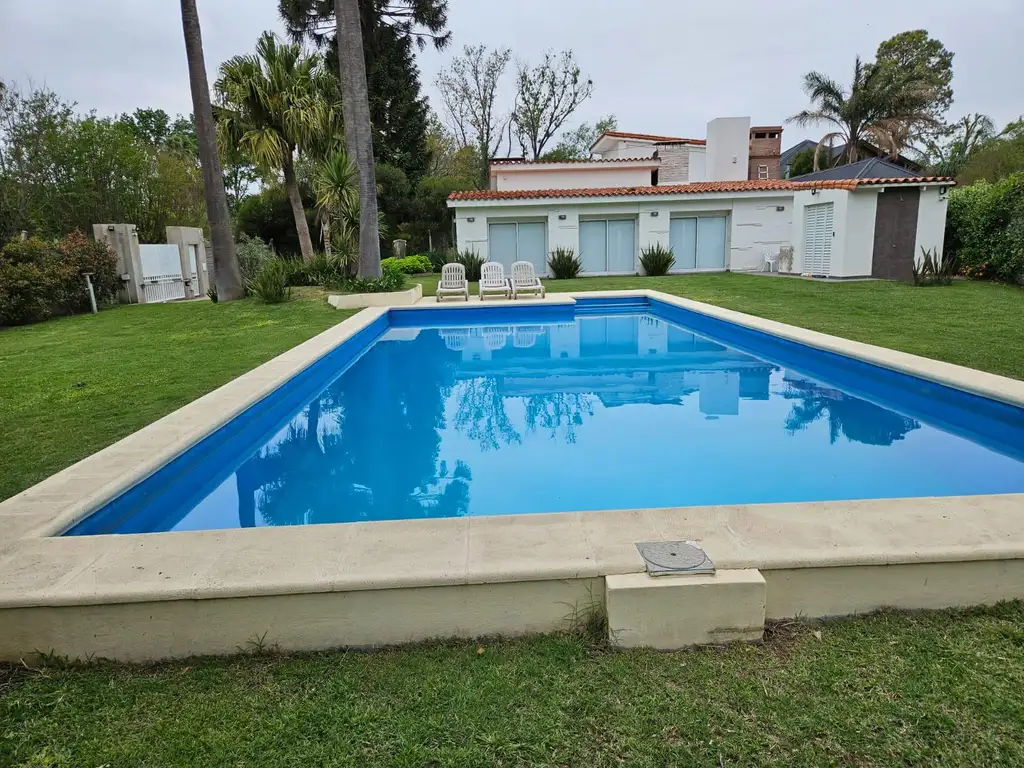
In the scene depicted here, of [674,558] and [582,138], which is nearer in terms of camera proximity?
[674,558]

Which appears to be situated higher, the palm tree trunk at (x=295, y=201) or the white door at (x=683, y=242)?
the palm tree trunk at (x=295, y=201)

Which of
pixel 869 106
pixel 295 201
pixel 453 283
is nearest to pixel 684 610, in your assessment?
pixel 453 283

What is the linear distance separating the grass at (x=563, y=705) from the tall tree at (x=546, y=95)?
3831 centimetres

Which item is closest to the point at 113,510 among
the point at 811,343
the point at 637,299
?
the point at 811,343

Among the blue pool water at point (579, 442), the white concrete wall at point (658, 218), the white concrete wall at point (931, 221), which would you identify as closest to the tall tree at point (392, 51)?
the white concrete wall at point (658, 218)

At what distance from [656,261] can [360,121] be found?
983 cm

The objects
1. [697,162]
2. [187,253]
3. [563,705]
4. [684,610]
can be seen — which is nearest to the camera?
[563,705]

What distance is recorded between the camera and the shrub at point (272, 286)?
46.2 feet

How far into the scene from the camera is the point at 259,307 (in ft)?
45.4

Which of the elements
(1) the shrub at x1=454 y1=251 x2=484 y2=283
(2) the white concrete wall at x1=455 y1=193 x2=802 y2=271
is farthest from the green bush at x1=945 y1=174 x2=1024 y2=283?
(1) the shrub at x1=454 y1=251 x2=484 y2=283

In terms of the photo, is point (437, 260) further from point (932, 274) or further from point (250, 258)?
point (932, 274)

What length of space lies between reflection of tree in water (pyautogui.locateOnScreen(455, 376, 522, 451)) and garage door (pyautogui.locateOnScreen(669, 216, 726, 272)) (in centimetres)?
1422

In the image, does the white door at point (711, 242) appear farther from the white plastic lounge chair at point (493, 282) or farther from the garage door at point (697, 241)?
the white plastic lounge chair at point (493, 282)

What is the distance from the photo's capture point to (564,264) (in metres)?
20.2
